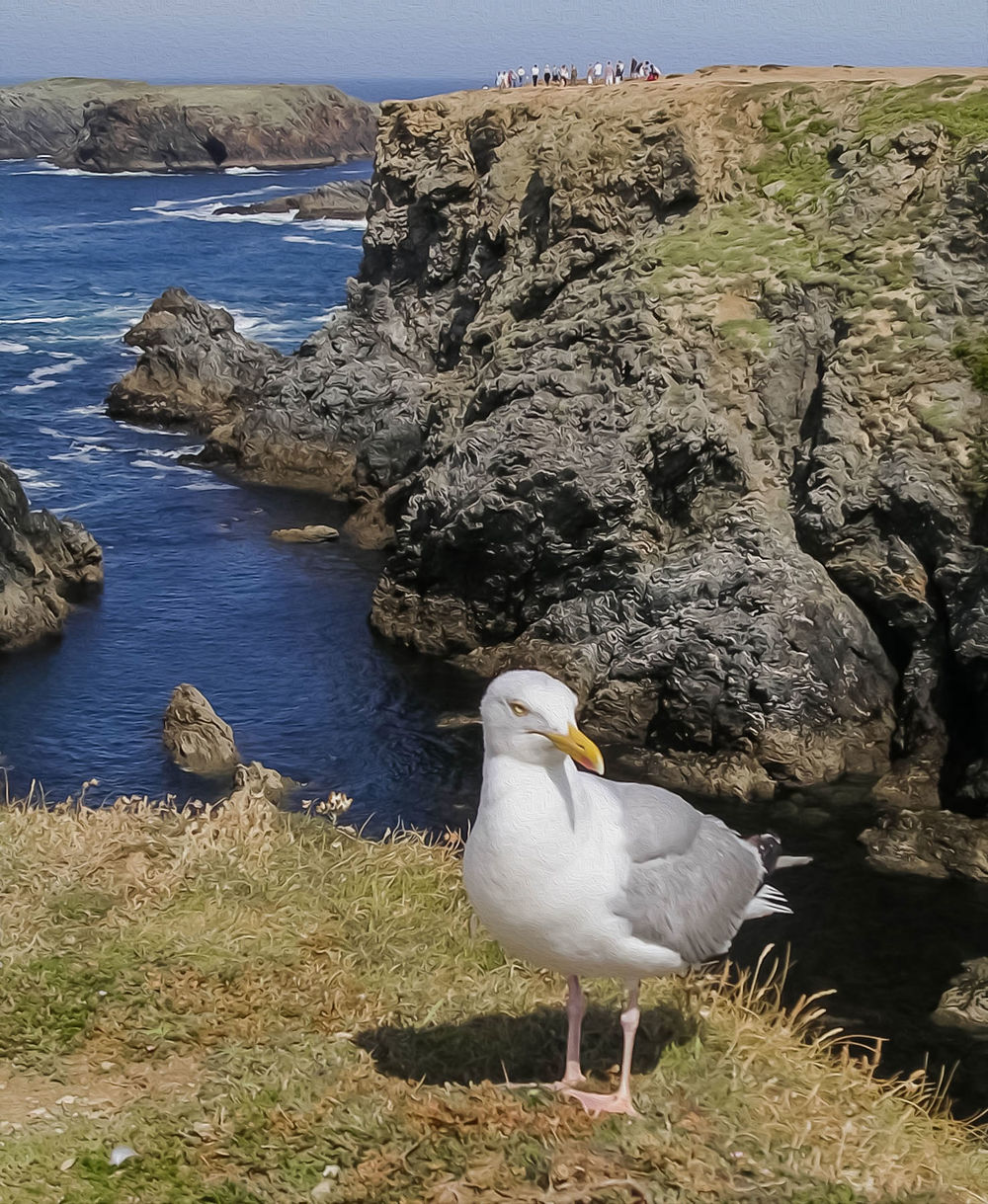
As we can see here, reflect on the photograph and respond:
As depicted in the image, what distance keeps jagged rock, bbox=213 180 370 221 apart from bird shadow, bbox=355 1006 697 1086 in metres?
124

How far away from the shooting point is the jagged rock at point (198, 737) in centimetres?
3175

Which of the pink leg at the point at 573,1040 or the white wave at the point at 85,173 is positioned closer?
the pink leg at the point at 573,1040

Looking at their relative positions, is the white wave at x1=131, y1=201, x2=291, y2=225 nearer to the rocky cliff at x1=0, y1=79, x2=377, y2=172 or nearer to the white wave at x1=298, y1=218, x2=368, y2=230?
the white wave at x1=298, y1=218, x2=368, y2=230

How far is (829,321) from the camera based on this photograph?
38.1 metres

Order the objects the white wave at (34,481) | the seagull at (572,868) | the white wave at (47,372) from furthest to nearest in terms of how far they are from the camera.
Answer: the white wave at (47,372) < the white wave at (34,481) < the seagull at (572,868)

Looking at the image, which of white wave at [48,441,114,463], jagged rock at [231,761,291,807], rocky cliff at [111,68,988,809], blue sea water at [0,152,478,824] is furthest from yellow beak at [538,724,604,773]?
white wave at [48,441,114,463]

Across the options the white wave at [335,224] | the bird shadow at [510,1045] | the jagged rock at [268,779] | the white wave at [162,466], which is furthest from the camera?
the white wave at [335,224]

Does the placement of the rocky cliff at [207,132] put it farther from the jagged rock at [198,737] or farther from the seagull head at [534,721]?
the seagull head at [534,721]

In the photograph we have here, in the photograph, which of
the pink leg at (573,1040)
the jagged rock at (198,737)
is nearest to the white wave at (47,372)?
the jagged rock at (198,737)

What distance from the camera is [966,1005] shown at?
23.0m

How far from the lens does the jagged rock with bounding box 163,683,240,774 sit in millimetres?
31750

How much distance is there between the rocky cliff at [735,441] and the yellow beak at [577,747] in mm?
23686

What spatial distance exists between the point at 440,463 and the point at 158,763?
41.9ft

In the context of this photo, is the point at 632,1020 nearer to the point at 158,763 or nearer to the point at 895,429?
the point at 158,763
